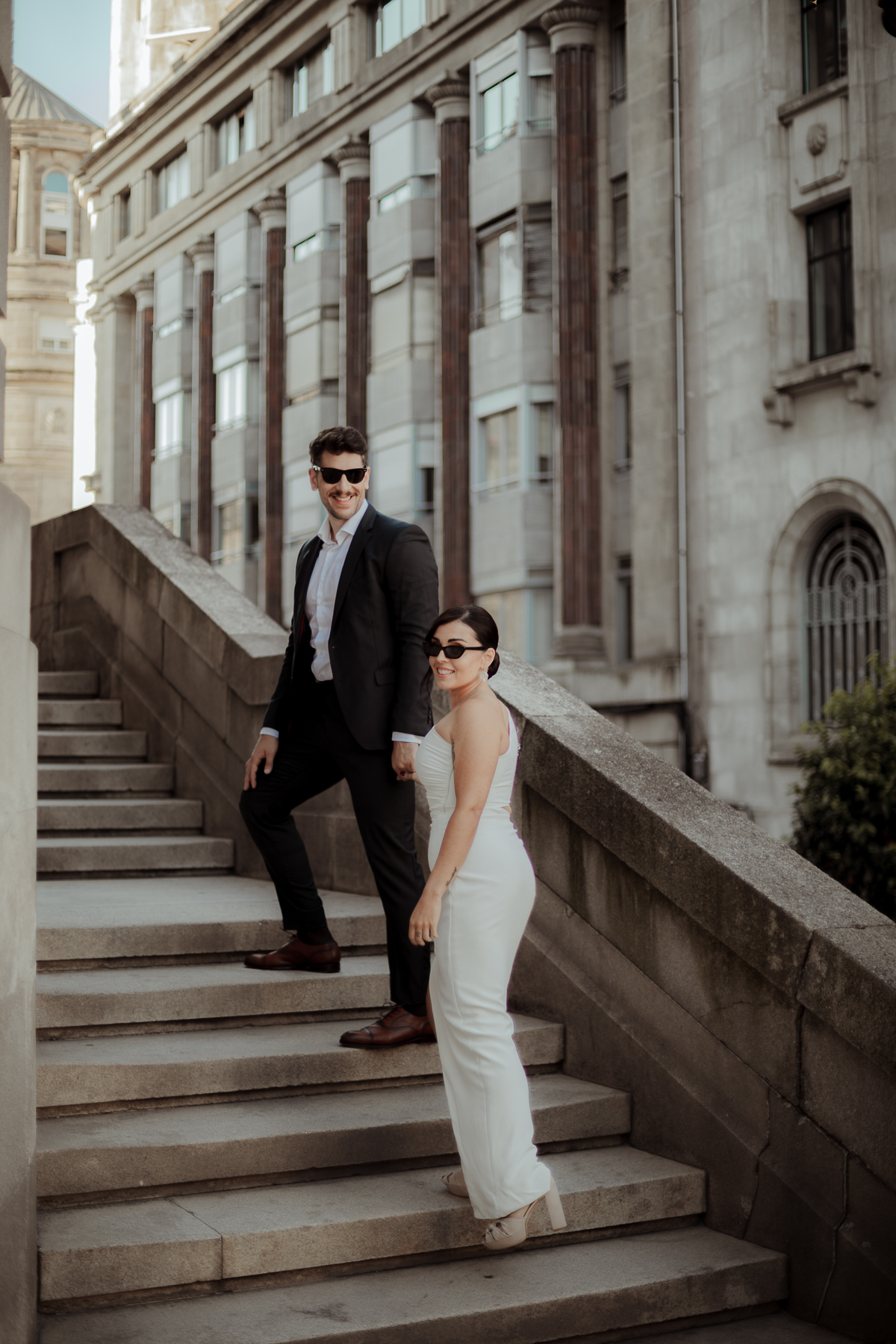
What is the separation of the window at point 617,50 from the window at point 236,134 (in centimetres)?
1285

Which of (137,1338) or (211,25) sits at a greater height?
(211,25)

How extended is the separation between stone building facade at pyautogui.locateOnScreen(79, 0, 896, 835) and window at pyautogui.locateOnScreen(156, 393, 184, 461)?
7.99ft

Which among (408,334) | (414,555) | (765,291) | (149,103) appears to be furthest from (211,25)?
(414,555)

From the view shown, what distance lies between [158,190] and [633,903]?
40586 millimetres

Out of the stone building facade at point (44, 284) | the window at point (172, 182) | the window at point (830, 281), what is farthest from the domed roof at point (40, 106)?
the window at point (830, 281)

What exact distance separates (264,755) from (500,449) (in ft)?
72.6

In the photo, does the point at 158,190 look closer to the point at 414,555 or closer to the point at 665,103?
the point at 665,103

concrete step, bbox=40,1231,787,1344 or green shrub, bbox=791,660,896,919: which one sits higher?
green shrub, bbox=791,660,896,919

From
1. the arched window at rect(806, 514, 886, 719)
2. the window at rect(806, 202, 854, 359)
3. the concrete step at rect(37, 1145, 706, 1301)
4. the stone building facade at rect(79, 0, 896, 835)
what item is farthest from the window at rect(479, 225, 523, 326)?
the concrete step at rect(37, 1145, 706, 1301)

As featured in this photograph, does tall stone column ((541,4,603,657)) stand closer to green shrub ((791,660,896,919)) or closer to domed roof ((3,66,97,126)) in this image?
green shrub ((791,660,896,919))

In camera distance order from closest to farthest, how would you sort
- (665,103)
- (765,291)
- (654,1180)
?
1. (654,1180)
2. (765,291)
3. (665,103)

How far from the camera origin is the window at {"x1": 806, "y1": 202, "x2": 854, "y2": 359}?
20.7 m

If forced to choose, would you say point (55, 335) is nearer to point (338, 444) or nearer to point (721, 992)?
point (338, 444)

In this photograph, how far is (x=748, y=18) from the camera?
70.7ft
